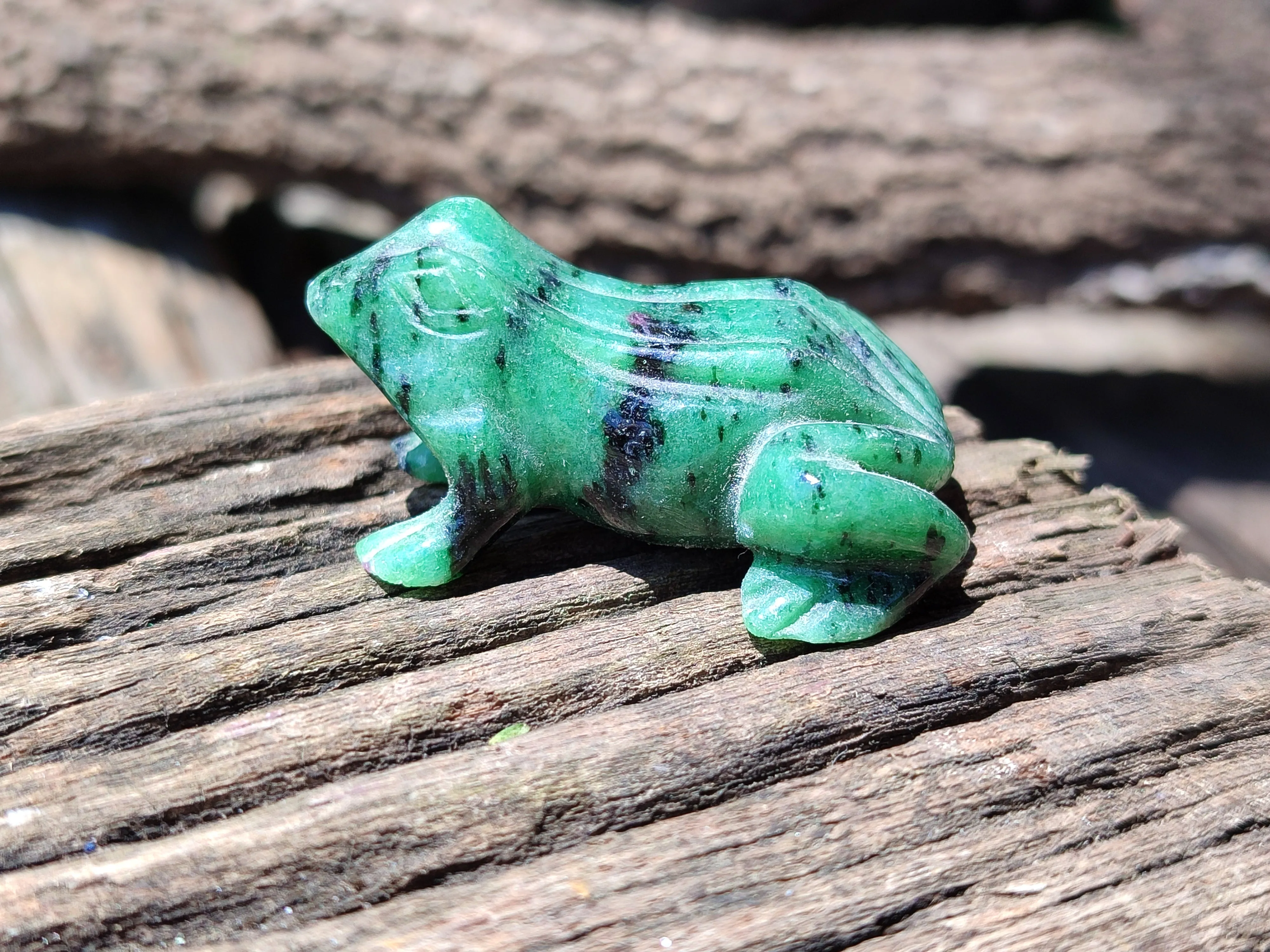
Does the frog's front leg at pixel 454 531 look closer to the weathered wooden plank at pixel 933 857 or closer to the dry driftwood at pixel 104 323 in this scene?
the weathered wooden plank at pixel 933 857

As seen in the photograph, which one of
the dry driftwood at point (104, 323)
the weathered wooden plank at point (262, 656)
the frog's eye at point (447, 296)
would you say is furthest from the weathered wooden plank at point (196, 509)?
the dry driftwood at point (104, 323)

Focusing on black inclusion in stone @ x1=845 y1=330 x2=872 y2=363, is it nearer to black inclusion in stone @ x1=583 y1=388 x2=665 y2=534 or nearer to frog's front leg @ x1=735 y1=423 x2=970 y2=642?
frog's front leg @ x1=735 y1=423 x2=970 y2=642

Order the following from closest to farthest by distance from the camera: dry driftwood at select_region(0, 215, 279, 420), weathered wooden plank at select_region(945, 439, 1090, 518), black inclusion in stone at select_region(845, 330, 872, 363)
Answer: black inclusion in stone at select_region(845, 330, 872, 363) → weathered wooden plank at select_region(945, 439, 1090, 518) → dry driftwood at select_region(0, 215, 279, 420)

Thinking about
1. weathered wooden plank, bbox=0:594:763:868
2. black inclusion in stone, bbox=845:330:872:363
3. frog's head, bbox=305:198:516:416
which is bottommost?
weathered wooden plank, bbox=0:594:763:868

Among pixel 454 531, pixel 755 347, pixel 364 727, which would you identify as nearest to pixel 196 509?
pixel 454 531

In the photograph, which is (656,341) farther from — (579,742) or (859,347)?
(579,742)

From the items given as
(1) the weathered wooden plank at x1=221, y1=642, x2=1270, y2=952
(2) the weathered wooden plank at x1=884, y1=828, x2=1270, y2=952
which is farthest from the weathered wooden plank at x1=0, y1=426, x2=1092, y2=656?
(2) the weathered wooden plank at x1=884, y1=828, x2=1270, y2=952

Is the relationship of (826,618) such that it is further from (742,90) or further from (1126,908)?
(742,90)
